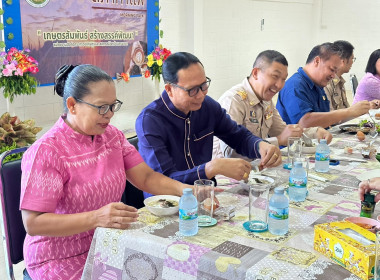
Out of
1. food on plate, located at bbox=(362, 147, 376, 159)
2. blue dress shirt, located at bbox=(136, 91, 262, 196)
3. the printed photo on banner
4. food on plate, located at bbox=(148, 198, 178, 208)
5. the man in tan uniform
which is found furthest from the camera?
the man in tan uniform

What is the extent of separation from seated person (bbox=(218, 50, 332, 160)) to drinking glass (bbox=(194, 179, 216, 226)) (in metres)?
1.19

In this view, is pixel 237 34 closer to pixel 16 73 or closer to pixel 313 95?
pixel 313 95

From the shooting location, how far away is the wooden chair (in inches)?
68.1

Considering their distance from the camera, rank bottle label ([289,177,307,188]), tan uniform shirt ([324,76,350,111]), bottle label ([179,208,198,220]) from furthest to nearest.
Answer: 1. tan uniform shirt ([324,76,350,111])
2. bottle label ([289,177,307,188])
3. bottle label ([179,208,198,220])

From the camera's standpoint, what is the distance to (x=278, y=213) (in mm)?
1443

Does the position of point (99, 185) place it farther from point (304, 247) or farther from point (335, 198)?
point (335, 198)

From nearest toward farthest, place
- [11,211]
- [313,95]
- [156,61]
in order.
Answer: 1. [11,211]
2. [313,95]
3. [156,61]

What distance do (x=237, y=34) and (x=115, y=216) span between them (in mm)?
5764

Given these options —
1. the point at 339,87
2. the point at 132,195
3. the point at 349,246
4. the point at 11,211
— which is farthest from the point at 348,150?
the point at 339,87

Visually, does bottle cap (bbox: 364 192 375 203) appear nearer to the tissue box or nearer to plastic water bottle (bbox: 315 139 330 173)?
the tissue box

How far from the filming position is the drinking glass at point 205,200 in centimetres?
157

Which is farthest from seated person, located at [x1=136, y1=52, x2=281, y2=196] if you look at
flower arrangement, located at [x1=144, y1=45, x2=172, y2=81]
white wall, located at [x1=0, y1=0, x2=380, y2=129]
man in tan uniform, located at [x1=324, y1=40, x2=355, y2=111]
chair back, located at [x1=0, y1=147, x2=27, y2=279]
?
flower arrangement, located at [x1=144, y1=45, x2=172, y2=81]

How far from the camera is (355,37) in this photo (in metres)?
9.27

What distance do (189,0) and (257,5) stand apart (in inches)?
78.2
